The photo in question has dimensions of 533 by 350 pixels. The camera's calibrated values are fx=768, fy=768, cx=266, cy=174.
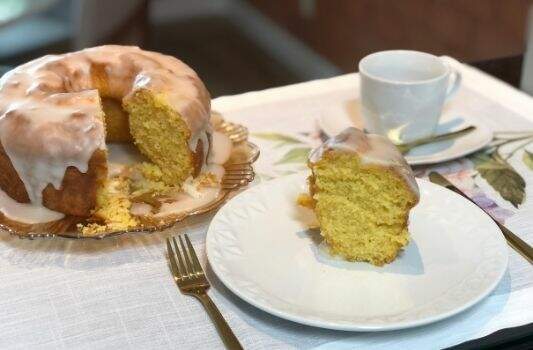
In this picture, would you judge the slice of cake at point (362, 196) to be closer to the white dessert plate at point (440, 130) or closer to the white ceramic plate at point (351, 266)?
the white ceramic plate at point (351, 266)

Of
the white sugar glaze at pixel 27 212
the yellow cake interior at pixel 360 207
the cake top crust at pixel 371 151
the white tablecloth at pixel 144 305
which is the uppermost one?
the cake top crust at pixel 371 151

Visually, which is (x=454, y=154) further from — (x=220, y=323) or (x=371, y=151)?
(x=220, y=323)

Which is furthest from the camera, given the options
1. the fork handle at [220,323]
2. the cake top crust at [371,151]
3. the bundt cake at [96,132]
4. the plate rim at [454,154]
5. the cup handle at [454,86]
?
the cup handle at [454,86]

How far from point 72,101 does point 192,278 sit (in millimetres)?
313

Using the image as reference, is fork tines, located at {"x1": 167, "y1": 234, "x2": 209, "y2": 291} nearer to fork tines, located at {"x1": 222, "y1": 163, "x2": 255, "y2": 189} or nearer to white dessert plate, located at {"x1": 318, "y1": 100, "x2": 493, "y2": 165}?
fork tines, located at {"x1": 222, "y1": 163, "x2": 255, "y2": 189}

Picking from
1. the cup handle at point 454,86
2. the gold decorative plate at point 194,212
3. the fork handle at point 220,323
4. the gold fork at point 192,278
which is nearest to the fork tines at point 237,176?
the gold decorative plate at point 194,212

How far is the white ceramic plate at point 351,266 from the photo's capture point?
2.71ft

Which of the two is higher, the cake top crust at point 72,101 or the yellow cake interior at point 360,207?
the cake top crust at point 72,101

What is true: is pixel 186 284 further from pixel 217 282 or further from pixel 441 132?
pixel 441 132

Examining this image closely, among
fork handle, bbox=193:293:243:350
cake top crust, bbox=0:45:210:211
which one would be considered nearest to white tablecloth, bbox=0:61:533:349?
fork handle, bbox=193:293:243:350

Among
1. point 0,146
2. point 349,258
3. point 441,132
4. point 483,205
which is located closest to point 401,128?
point 441,132

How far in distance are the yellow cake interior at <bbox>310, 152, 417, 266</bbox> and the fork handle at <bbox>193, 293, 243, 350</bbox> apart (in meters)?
0.17

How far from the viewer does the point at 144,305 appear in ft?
2.92

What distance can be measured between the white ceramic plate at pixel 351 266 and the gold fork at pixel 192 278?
3 cm
